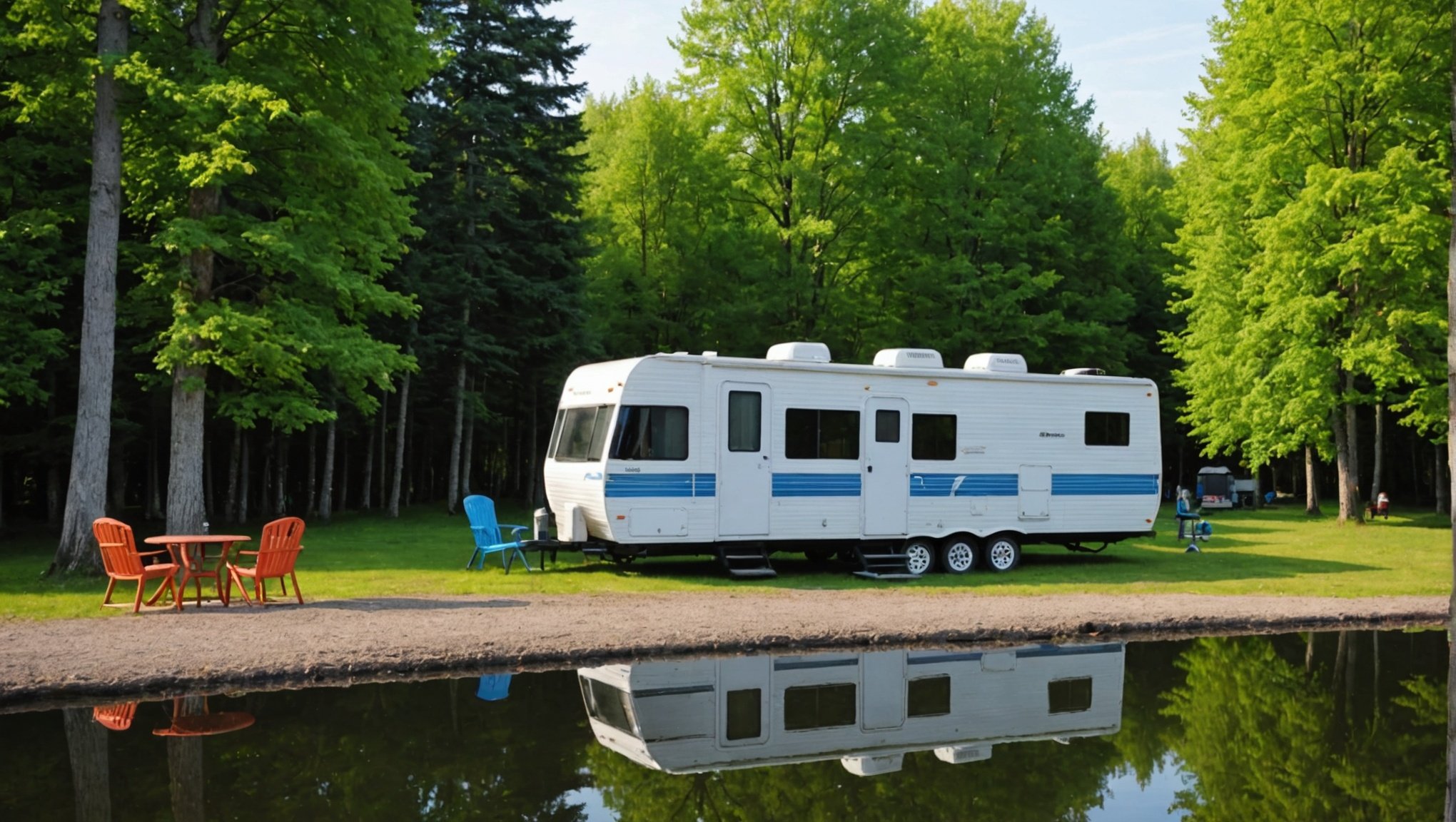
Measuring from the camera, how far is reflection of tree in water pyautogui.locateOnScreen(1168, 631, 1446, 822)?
6.68 meters

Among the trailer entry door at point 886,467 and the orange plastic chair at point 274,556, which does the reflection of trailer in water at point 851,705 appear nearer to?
the orange plastic chair at point 274,556

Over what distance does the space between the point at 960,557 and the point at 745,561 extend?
346 centimetres

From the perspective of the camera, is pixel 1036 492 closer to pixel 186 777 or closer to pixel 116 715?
pixel 116 715

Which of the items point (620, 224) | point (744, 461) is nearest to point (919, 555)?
point (744, 461)

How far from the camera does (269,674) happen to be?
9.27m

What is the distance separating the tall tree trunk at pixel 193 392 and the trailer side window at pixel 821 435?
8.31 metres

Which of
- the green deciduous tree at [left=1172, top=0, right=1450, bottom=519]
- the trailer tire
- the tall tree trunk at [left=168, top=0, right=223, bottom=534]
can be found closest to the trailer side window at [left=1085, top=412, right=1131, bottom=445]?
the trailer tire

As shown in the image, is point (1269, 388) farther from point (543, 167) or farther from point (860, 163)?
point (543, 167)

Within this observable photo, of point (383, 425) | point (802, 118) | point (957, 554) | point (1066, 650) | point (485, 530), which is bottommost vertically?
point (1066, 650)

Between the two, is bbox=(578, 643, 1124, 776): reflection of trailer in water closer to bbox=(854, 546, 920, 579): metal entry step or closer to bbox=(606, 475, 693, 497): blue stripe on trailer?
bbox=(606, 475, 693, 497): blue stripe on trailer

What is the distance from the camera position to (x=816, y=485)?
54.0 feet

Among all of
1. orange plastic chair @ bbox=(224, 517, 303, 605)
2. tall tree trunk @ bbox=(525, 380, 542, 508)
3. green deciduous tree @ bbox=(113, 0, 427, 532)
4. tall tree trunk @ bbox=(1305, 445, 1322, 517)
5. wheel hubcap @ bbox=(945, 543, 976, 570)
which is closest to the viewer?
orange plastic chair @ bbox=(224, 517, 303, 605)

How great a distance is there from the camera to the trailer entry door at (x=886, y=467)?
A: 1678 cm

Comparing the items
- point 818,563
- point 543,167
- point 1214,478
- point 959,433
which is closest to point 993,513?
point 959,433
